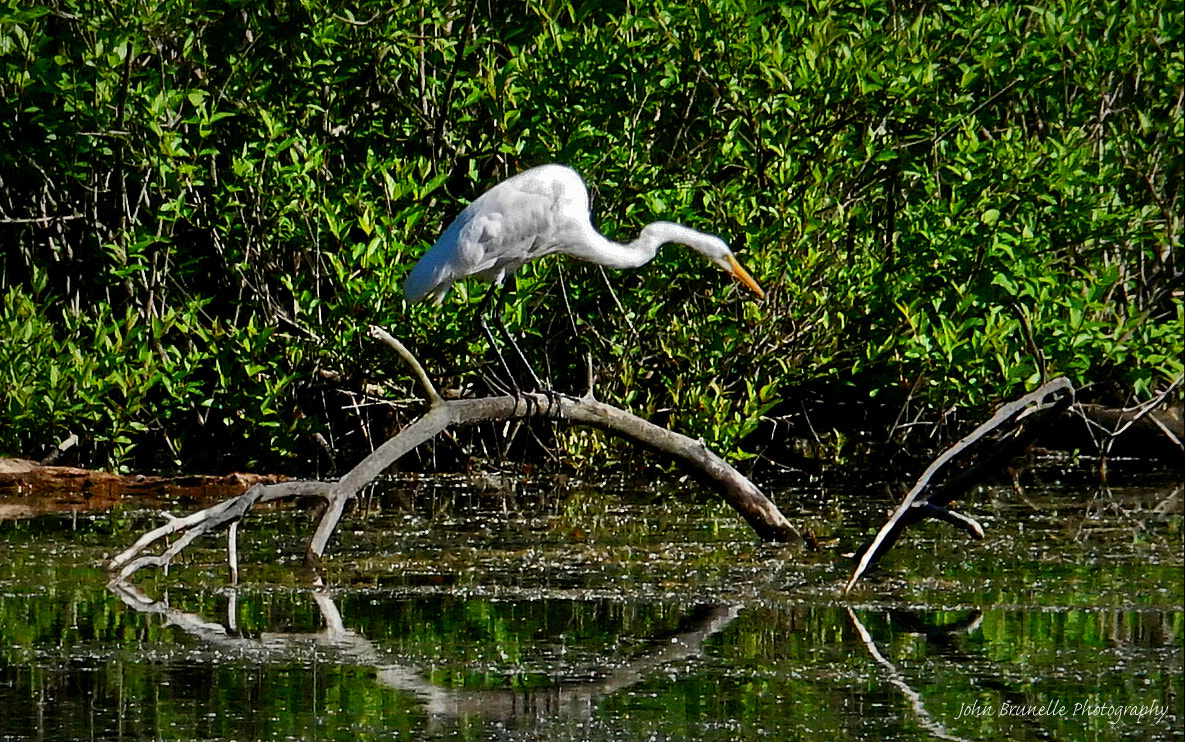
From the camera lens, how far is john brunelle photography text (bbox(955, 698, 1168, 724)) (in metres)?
5.04

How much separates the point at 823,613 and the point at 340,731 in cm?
227

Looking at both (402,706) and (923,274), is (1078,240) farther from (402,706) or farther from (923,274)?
(402,706)

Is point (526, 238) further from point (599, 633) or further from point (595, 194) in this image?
point (599, 633)

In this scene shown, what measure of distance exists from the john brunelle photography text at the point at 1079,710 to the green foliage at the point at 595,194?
446 cm

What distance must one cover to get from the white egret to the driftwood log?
3.38 feet

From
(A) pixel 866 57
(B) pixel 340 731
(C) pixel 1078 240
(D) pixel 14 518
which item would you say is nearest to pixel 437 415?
(B) pixel 340 731

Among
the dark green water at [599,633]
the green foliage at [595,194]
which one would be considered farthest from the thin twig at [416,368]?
the green foliage at [595,194]

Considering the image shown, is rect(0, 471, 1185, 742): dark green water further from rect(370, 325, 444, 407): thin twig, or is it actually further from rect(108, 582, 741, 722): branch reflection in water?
rect(370, 325, 444, 407): thin twig

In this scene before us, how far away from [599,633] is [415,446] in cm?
116

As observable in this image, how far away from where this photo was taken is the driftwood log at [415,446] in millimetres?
6430

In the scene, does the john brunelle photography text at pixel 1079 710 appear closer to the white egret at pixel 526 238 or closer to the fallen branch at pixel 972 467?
the fallen branch at pixel 972 467

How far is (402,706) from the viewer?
512cm

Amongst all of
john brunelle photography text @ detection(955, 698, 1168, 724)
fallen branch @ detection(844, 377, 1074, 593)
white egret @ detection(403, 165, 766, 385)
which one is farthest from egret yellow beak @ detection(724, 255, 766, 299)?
john brunelle photography text @ detection(955, 698, 1168, 724)

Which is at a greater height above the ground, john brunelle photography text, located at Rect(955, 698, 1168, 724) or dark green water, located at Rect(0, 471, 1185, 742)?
dark green water, located at Rect(0, 471, 1185, 742)
